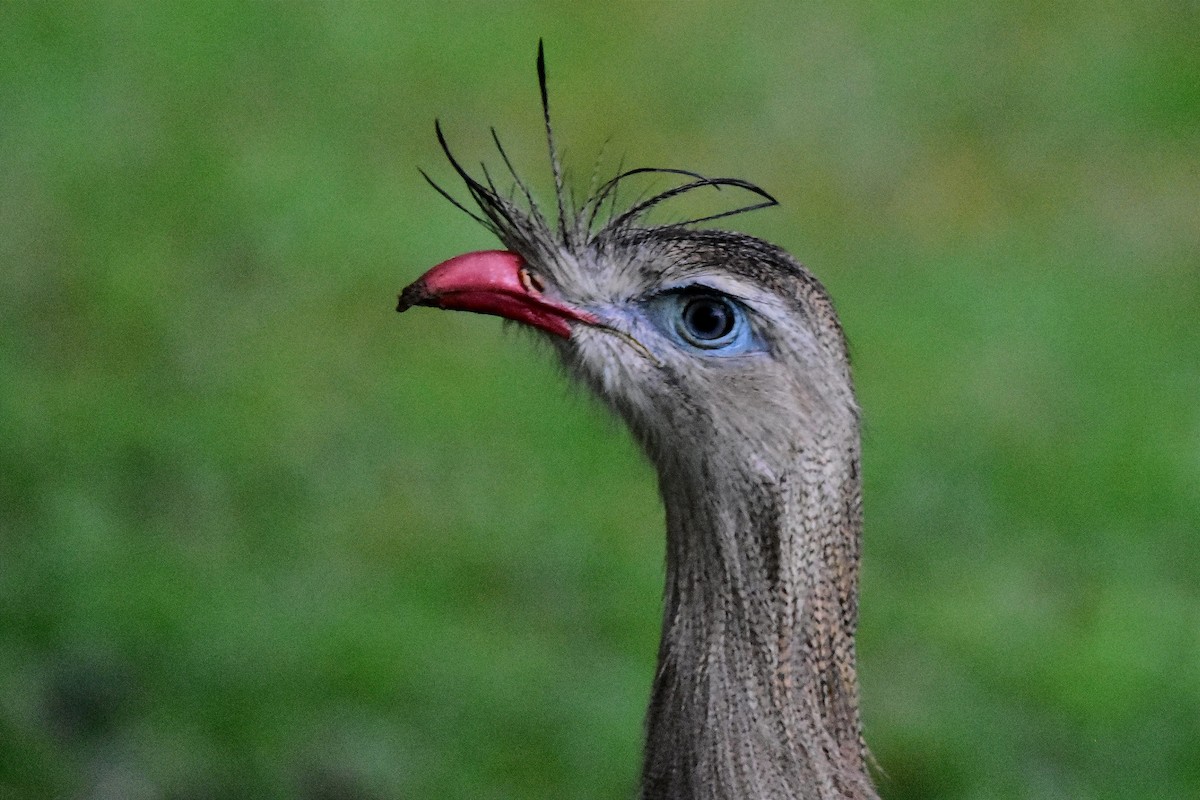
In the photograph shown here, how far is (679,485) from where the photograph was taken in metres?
2.14

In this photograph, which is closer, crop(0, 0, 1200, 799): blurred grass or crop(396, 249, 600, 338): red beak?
crop(396, 249, 600, 338): red beak

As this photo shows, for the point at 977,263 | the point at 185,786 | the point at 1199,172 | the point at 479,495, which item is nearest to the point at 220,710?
the point at 185,786

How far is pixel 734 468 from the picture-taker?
81.7 inches

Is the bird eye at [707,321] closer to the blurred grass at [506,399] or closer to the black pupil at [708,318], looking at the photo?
the black pupil at [708,318]

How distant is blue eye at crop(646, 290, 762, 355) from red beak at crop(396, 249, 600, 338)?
0.32ft

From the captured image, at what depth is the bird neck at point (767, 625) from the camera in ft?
6.75

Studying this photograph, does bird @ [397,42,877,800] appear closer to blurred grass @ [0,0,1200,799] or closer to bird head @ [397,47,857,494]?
bird head @ [397,47,857,494]

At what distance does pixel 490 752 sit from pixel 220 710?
1.69ft

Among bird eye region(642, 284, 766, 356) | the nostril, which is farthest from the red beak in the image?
bird eye region(642, 284, 766, 356)

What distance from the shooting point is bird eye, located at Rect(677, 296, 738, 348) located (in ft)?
6.86

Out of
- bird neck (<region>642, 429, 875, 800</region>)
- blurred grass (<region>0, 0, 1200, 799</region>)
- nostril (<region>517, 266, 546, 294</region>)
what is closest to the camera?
bird neck (<region>642, 429, 875, 800</region>)

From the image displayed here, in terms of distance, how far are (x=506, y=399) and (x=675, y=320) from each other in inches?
95.3

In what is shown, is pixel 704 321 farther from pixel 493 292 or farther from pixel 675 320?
pixel 493 292

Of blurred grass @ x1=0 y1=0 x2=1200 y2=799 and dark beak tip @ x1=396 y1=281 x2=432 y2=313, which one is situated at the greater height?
blurred grass @ x1=0 y1=0 x2=1200 y2=799
